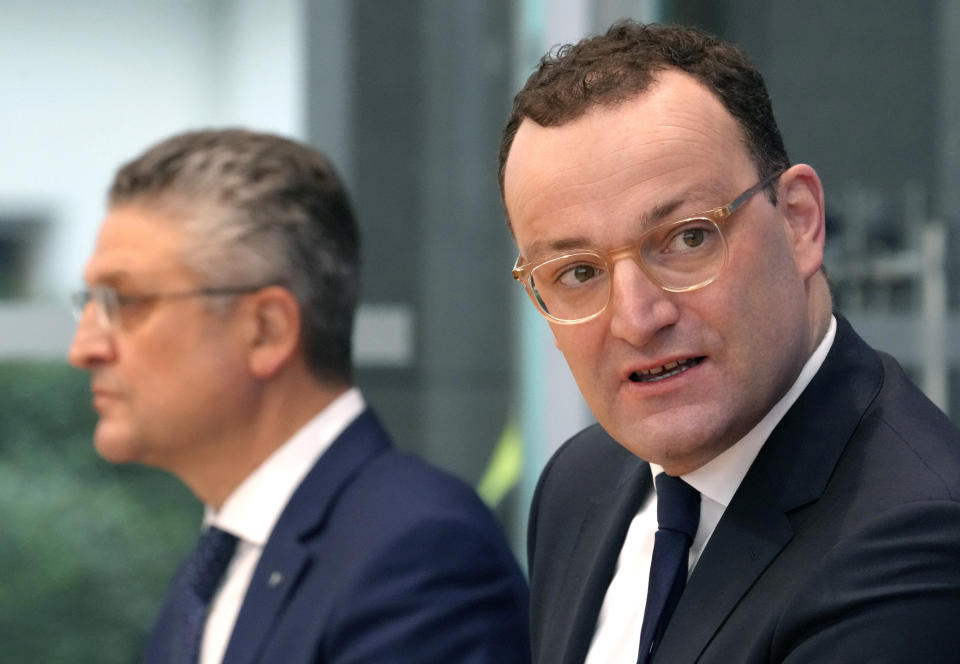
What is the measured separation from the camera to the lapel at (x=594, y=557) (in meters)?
1.55

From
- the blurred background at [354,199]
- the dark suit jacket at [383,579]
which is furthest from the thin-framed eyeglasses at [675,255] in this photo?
the blurred background at [354,199]

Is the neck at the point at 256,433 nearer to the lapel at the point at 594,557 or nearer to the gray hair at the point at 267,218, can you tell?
the gray hair at the point at 267,218

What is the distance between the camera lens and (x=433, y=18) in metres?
3.95

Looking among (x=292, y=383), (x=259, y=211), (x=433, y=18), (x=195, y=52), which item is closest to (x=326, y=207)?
(x=259, y=211)

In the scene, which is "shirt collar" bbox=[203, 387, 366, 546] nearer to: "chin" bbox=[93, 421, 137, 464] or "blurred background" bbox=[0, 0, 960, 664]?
"chin" bbox=[93, 421, 137, 464]

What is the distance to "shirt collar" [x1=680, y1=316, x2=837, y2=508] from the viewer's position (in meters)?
1.39

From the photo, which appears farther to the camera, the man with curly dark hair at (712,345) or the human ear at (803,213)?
the human ear at (803,213)

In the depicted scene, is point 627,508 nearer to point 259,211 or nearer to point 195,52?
point 259,211

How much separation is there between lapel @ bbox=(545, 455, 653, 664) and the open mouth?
12.2 inches

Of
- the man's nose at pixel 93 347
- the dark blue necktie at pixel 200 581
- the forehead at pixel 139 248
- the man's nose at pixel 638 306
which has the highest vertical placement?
the man's nose at pixel 638 306

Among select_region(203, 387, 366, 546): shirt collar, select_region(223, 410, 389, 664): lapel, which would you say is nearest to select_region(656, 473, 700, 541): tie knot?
select_region(223, 410, 389, 664): lapel

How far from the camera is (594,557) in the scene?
5.29ft

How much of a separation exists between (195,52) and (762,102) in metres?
Answer: 3.09

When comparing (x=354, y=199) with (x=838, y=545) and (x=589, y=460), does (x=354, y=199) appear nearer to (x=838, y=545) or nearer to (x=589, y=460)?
(x=589, y=460)
